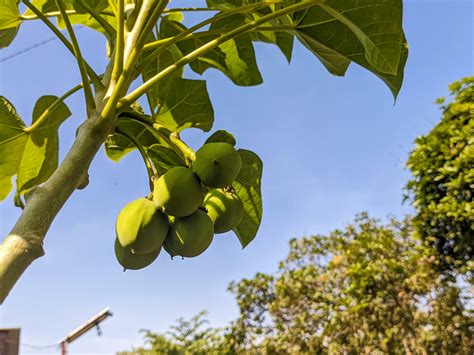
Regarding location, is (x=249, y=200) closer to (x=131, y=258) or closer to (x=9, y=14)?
(x=131, y=258)

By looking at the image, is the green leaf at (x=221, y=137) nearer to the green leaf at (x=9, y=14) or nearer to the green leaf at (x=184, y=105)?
the green leaf at (x=184, y=105)

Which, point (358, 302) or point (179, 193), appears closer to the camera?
point (179, 193)

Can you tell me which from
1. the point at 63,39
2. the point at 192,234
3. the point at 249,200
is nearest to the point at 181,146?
the point at 192,234

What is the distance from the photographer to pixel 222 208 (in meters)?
1.07

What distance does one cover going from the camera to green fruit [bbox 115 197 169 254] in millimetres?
961

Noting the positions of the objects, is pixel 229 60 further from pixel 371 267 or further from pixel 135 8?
pixel 371 267

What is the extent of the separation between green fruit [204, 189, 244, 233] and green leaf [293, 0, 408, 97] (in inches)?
19.5

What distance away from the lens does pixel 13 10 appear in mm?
1349

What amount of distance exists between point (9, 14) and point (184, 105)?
1.90 ft

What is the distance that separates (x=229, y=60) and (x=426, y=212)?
3.78m

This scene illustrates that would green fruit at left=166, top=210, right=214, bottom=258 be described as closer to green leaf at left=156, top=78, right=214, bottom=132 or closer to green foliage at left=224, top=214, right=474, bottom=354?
green leaf at left=156, top=78, right=214, bottom=132

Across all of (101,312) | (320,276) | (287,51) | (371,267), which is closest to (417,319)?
(371,267)

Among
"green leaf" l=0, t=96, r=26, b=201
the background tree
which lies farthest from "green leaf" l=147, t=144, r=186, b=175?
"green leaf" l=0, t=96, r=26, b=201

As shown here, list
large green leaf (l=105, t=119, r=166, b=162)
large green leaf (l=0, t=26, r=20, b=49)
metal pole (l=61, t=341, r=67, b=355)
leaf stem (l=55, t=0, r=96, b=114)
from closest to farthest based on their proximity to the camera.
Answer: leaf stem (l=55, t=0, r=96, b=114) < large green leaf (l=105, t=119, r=166, b=162) < large green leaf (l=0, t=26, r=20, b=49) < metal pole (l=61, t=341, r=67, b=355)
